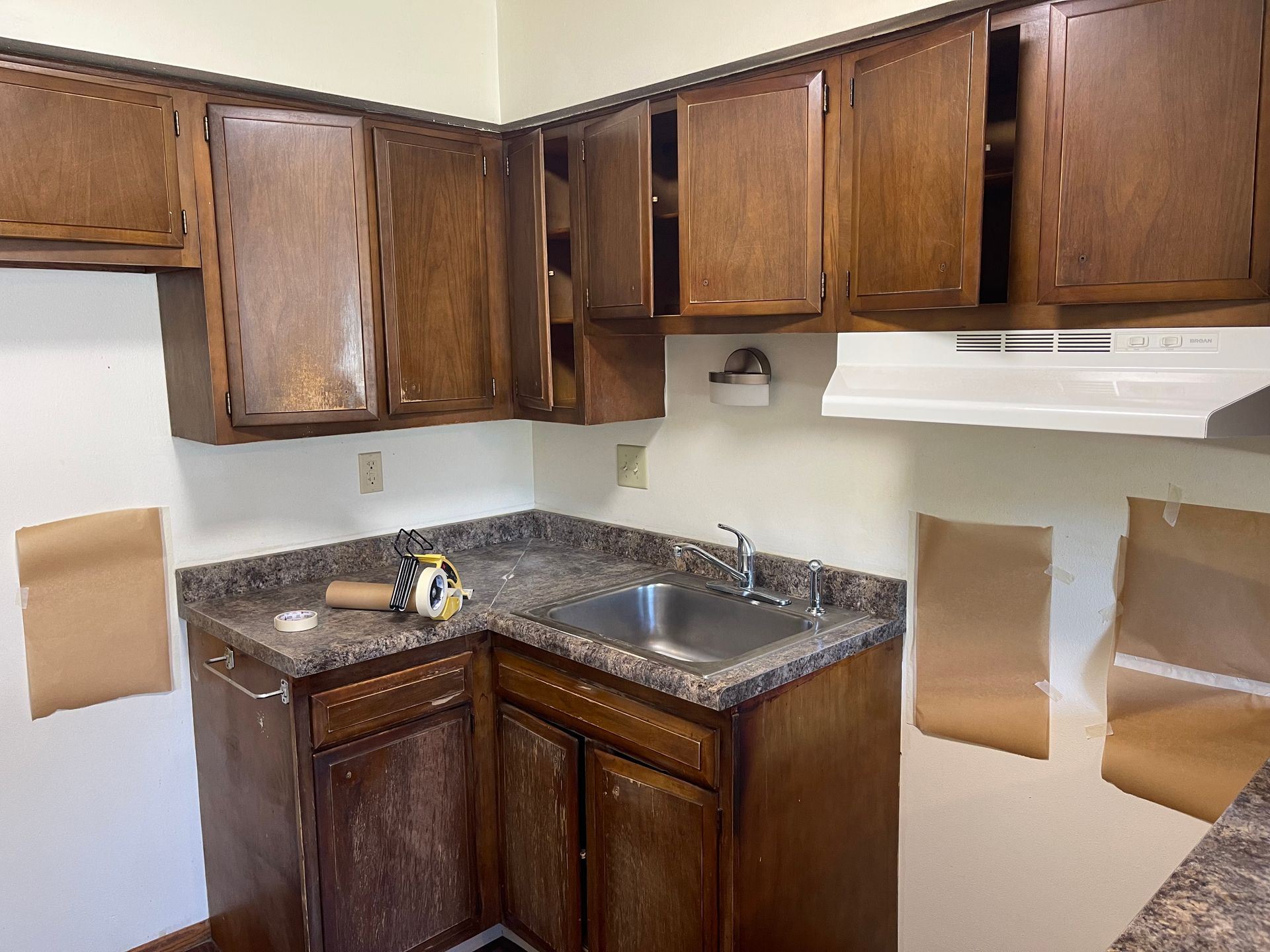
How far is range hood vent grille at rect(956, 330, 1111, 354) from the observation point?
1.52 m

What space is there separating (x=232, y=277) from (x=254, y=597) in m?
0.80

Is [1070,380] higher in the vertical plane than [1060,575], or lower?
higher

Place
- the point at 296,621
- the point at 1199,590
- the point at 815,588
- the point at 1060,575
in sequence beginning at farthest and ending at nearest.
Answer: the point at 815,588 → the point at 296,621 → the point at 1060,575 → the point at 1199,590

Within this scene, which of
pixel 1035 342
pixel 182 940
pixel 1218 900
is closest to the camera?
pixel 1218 900

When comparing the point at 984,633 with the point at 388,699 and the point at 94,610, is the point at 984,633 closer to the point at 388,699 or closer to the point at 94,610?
the point at 388,699

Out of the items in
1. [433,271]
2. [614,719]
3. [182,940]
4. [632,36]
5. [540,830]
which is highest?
[632,36]

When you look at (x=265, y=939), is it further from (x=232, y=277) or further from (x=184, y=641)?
(x=232, y=277)

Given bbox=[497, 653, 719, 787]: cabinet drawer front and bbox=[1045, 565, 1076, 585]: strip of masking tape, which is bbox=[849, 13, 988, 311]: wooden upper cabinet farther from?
bbox=[497, 653, 719, 787]: cabinet drawer front

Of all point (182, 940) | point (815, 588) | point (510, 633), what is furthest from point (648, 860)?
point (182, 940)

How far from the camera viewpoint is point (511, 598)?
7.72 feet

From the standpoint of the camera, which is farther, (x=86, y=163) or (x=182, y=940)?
(x=182, y=940)

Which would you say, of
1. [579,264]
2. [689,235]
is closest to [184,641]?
[579,264]

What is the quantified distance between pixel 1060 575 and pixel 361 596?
4.99ft

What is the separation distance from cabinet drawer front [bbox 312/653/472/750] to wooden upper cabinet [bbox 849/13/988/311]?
1.21m
